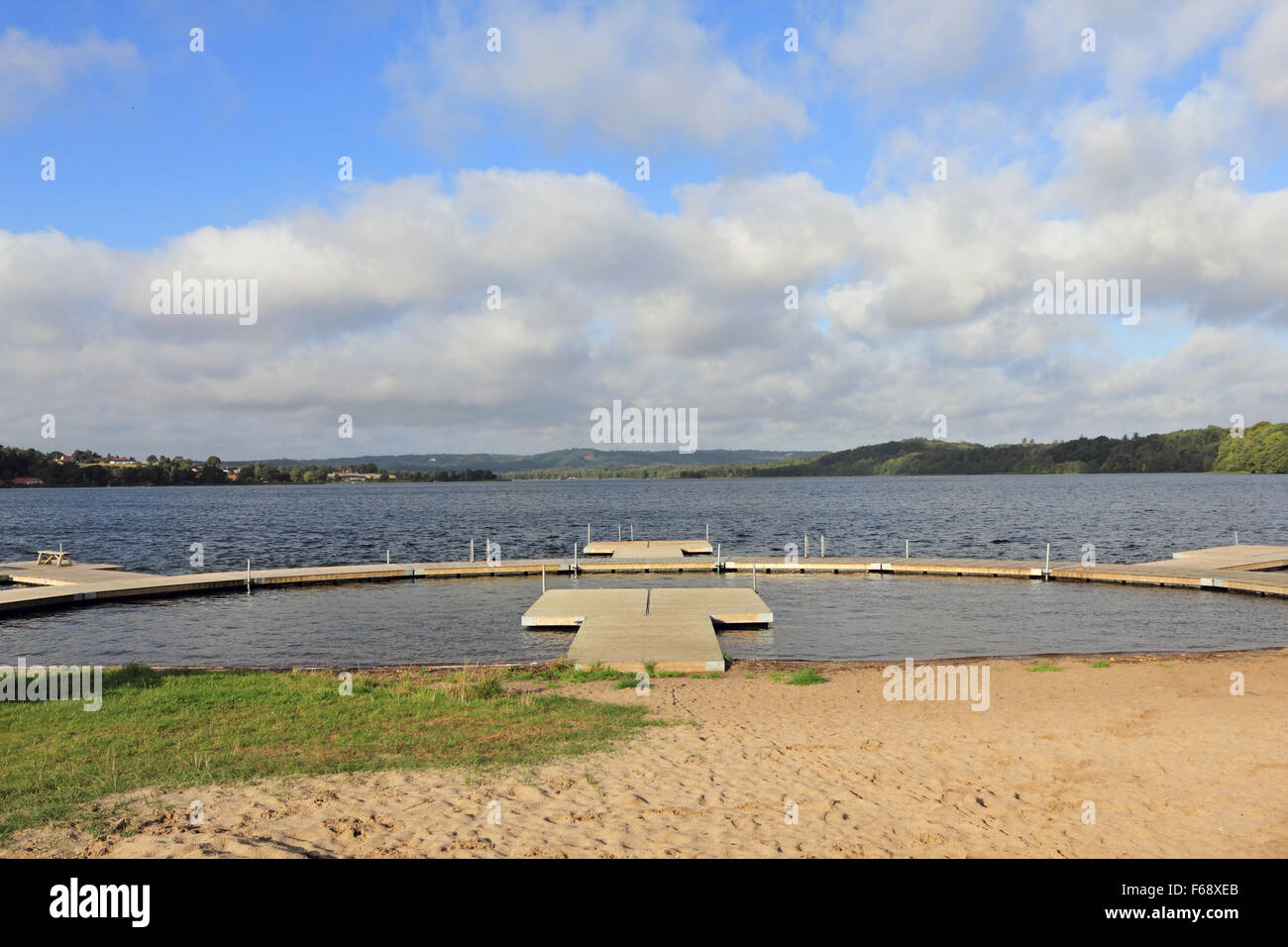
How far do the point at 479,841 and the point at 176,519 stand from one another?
10851 centimetres

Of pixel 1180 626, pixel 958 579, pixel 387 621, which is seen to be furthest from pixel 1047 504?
pixel 387 621

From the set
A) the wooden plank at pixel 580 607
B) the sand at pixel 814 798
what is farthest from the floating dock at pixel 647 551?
the sand at pixel 814 798

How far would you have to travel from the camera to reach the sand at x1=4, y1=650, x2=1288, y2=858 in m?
7.17

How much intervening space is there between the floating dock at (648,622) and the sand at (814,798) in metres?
4.73

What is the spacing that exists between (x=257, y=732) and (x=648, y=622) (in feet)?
38.8

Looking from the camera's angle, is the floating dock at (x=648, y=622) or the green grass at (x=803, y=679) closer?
the green grass at (x=803, y=679)

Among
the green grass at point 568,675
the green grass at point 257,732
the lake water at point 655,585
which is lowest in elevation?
the lake water at point 655,585

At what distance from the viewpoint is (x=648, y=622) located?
21375 millimetres

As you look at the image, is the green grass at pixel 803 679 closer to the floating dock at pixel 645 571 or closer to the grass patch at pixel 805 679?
the grass patch at pixel 805 679

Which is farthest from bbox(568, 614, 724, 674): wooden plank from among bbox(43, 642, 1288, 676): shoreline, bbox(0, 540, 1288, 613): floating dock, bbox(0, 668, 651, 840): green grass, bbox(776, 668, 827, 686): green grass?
bbox(0, 540, 1288, 613): floating dock

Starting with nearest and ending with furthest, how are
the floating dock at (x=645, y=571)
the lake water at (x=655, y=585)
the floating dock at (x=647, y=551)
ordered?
the lake water at (x=655, y=585)
the floating dock at (x=645, y=571)
the floating dock at (x=647, y=551)

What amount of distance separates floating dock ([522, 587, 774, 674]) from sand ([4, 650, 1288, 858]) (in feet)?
15.5

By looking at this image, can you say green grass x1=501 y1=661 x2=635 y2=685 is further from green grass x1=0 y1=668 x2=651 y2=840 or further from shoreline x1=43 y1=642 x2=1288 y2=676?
green grass x1=0 y1=668 x2=651 y2=840

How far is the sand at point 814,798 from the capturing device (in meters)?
7.17
